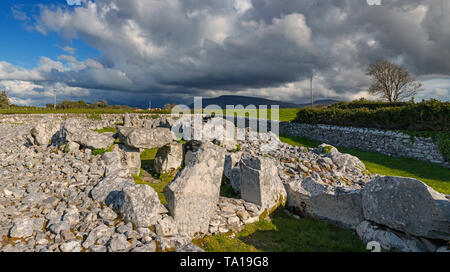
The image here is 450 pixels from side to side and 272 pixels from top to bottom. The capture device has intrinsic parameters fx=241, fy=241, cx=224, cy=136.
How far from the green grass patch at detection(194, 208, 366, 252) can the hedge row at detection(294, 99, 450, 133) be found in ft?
44.4

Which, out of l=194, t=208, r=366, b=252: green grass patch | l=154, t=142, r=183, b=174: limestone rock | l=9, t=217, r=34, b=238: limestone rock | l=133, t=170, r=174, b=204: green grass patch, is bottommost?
l=194, t=208, r=366, b=252: green grass patch

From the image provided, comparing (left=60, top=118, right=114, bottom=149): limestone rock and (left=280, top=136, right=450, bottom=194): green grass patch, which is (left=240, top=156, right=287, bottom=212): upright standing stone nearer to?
(left=60, top=118, right=114, bottom=149): limestone rock

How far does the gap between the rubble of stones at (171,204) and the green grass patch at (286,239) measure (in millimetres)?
249

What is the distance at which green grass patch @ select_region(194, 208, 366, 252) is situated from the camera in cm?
505

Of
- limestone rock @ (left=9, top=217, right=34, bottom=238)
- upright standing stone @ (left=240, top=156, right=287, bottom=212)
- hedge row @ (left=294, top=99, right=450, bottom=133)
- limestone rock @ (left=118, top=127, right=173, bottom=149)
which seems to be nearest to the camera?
limestone rock @ (left=9, top=217, right=34, bottom=238)

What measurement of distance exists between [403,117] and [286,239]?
51.7 feet

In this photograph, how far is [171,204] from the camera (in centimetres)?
527

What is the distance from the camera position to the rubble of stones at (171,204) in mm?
4414

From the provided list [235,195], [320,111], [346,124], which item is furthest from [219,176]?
[320,111]

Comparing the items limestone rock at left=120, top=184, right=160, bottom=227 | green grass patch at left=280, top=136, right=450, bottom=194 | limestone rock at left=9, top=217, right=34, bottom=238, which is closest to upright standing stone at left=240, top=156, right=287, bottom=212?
limestone rock at left=120, top=184, right=160, bottom=227

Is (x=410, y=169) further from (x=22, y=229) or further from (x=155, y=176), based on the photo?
(x=22, y=229)

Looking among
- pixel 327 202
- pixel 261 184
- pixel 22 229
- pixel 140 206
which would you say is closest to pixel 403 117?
pixel 327 202

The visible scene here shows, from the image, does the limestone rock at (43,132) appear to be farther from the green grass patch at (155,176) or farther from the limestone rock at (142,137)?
the green grass patch at (155,176)

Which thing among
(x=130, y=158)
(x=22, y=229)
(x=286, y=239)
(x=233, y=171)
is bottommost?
(x=286, y=239)
